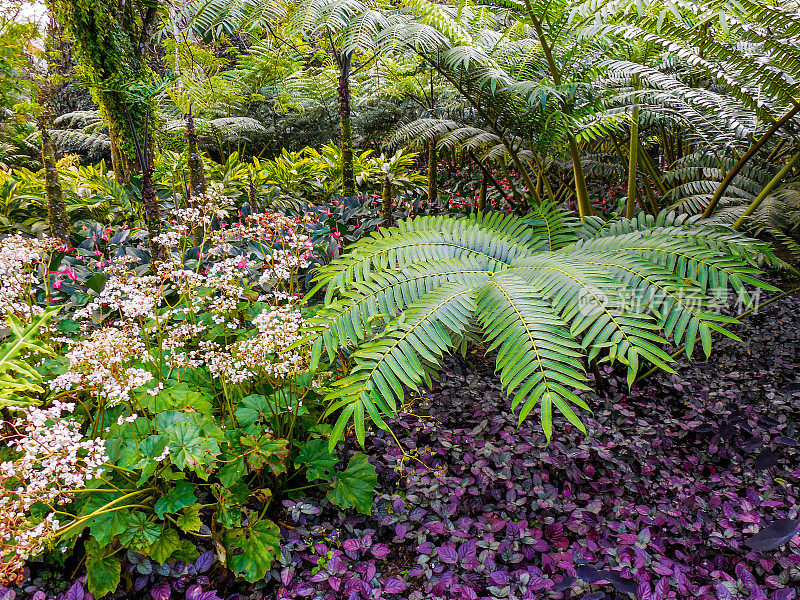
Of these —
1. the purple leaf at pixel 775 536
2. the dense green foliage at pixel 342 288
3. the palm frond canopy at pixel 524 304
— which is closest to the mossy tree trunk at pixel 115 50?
the dense green foliage at pixel 342 288

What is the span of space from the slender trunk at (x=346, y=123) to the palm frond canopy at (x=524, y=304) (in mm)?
1984

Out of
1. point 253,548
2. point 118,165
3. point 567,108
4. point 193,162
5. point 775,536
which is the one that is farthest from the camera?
point 118,165

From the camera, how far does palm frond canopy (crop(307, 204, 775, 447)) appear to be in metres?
1.13

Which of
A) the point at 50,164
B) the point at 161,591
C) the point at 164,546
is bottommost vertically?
the point at 161,591

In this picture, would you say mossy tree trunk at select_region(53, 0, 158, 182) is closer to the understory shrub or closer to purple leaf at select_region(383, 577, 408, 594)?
the understory shrub

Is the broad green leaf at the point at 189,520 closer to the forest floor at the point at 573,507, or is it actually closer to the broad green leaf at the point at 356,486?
the forest floor at the point at 573,507

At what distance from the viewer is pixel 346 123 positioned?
3.38 m

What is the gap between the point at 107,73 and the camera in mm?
2453

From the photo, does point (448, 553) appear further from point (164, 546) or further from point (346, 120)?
A: point (346, 120)

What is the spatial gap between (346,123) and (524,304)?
2.61m

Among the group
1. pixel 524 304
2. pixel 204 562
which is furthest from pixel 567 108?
pixel 204 562

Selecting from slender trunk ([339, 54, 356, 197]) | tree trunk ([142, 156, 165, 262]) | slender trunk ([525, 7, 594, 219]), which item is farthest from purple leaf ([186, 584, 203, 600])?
slender trunk ([339, 54, 356, 197])

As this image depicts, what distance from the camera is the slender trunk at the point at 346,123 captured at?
3.23 meters

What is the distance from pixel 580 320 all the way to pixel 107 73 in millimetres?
2767
